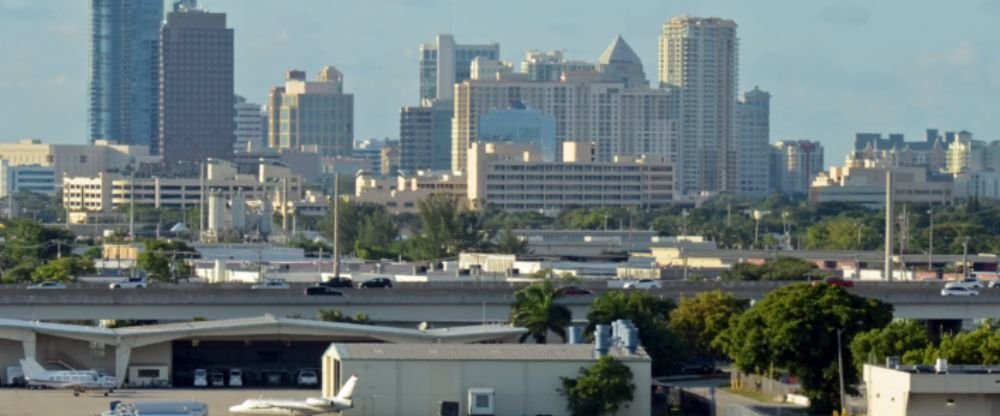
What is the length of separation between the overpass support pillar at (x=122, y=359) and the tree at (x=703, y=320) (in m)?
14.4

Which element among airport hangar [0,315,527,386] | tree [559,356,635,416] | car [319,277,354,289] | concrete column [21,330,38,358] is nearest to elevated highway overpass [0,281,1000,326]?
car [319,277,354,289]

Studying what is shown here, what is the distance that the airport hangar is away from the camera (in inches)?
2746

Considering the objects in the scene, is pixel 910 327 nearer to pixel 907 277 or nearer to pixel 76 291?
pixel 76 291

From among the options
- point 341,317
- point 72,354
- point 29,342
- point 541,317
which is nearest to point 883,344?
point 541,317

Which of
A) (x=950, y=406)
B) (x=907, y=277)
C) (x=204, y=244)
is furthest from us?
(x=204, y=244)

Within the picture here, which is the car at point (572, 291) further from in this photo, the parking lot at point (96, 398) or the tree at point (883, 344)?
the tree at point (883, 344)

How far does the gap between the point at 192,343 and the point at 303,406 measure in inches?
498

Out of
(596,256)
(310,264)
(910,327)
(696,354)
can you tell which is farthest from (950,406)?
(596,256)

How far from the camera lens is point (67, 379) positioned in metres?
67.7

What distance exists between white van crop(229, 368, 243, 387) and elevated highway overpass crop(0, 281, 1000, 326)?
8488 millimetres

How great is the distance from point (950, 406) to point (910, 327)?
8.78 meters

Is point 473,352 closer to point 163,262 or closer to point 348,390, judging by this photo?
point 348,390

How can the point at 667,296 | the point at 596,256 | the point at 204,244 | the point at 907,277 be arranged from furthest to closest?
the point at 204,244 → the point at 596,256 → the point at 907,277 → the point at 667,296

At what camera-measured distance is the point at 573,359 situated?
203 ft
